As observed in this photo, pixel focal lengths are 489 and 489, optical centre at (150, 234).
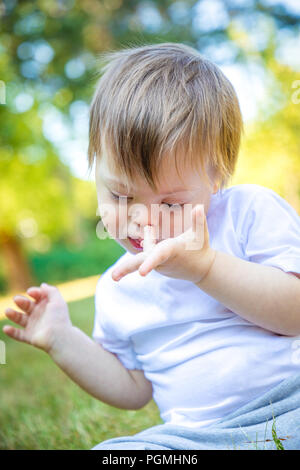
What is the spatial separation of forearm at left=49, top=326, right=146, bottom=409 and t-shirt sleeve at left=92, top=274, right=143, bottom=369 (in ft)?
0.06

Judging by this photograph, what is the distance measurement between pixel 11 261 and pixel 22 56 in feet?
16.0

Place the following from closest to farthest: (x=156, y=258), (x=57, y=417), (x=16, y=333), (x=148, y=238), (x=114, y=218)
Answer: (x=156, y=258) < (x=148, y=238) < (x=114, y=218) < (x=16, y=333) < (x=57, y=417)

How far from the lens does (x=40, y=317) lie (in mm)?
1424

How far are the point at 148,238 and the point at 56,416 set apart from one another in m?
1.35

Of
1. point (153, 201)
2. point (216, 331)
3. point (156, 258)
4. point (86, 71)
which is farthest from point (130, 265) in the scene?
point (86, 71)

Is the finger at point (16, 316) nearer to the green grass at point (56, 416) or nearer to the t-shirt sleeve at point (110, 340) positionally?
the t-shirt sleeve at point (110, 340)

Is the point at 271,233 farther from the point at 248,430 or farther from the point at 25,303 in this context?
the point at 25,303

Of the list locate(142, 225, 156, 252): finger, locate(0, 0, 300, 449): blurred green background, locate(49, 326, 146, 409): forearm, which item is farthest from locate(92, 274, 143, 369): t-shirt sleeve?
locate(0, 0, 300, 449): blurred green background

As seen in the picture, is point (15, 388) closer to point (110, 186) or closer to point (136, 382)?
point (136, 382)

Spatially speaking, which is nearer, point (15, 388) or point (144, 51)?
point (144, 51)

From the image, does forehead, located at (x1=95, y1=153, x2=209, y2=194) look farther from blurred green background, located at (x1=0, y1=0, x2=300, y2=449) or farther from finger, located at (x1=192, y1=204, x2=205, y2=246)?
blurred green background, located at (x1=0, y1=0, x2=300, y2=449)

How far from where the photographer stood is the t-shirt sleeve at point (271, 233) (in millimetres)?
1121

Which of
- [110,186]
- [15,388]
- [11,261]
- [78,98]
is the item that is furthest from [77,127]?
[110,186]

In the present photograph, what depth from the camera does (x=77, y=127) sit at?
10.1 meters
